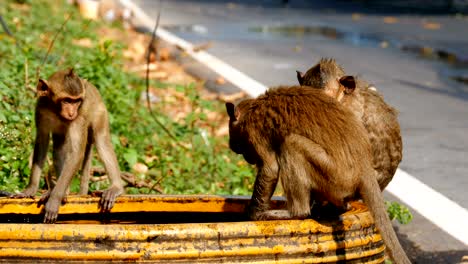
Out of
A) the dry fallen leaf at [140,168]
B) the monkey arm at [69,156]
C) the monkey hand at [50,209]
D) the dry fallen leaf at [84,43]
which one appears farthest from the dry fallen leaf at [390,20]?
the monkey hand at [50,209]

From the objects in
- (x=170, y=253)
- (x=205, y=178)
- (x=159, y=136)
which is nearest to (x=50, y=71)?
(x=159, y=136)

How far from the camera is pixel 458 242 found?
6090 mm

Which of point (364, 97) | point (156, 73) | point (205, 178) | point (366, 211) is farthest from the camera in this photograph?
point (156, 73)

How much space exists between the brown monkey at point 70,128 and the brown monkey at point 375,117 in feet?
5.07

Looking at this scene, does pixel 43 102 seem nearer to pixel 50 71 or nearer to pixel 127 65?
pixel 50 71

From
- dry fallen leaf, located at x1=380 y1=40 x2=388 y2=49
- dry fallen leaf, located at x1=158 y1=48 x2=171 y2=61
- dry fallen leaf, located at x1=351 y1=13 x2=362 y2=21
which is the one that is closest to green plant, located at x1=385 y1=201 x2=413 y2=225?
dry fallen leaf, located at x1=158 y1=48 x2=171 y2=61

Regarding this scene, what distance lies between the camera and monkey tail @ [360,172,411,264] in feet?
15.0

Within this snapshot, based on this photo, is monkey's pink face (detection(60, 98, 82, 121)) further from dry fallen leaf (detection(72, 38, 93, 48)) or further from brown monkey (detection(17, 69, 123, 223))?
dry fallen leaf (detection(72, 38, 93, 48))

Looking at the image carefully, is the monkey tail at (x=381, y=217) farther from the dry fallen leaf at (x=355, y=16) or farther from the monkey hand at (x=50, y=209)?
the dry fallen leaf at (x=355, y=16)

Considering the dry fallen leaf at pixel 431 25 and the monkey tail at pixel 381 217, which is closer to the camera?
the monkey tail at pixel 381 217

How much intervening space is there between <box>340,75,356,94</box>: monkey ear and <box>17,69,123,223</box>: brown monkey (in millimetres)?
1692

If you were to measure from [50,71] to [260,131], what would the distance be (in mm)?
4245

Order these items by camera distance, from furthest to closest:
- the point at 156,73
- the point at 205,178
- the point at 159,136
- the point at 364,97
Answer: the point at 156,73
the point at 159,136
the point at 205,178
the point at 364,97

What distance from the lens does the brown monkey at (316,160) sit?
486cm
